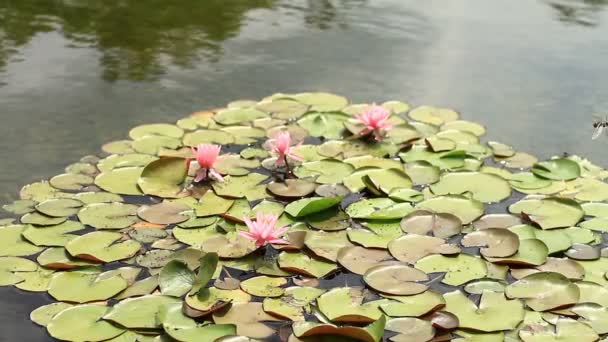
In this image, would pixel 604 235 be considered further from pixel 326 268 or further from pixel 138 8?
pixel 138 8

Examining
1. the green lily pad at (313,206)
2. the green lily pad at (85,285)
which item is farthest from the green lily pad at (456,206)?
the green lily pad at (85,285)

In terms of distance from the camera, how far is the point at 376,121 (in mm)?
3031

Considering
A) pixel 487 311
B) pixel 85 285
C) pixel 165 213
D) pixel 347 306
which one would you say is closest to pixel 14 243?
pixel 85 285

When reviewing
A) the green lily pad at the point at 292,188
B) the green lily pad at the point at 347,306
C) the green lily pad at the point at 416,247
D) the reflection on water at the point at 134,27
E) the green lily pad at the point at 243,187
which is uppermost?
the reflection on water at the point at 134,27

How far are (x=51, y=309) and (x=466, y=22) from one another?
3.00 meters

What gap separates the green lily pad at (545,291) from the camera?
2.16 meters

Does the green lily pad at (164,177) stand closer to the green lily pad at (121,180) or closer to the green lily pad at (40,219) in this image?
the green lily pad at (121,180)

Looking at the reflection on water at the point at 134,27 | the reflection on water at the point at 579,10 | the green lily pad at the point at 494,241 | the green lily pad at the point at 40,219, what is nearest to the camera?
the green lily pad at the point at 494,241

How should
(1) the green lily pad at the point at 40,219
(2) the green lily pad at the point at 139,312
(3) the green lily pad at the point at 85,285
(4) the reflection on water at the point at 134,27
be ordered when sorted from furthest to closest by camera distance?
(4) the reflection on water at the point at 134,27 < (1) the green lily pad at the point at 40,219 < (3) the green lily pad at the point at 85,285 < (2) the green lily pad at the point at 139,312

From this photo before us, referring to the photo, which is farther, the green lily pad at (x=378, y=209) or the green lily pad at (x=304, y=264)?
the green lily pad at (x=378, y=209)

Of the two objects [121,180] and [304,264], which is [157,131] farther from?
[304,264]

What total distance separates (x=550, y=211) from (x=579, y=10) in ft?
7.92

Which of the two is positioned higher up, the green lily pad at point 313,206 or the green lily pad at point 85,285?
the green lily pad at point 313,206

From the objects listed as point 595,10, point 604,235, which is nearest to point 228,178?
point 604,235
